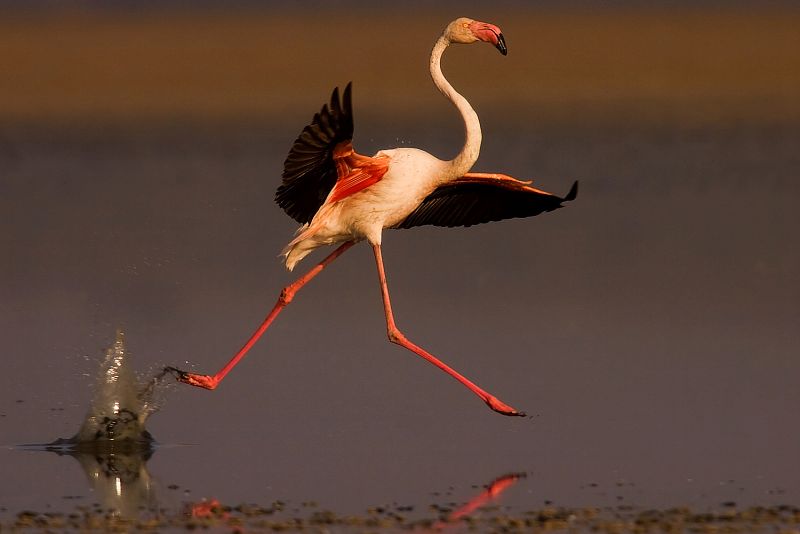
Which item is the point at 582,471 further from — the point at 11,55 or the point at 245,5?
the point at 245,5

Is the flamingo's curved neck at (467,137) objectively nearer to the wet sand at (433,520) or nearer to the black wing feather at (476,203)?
the black wing feather at (476,203)

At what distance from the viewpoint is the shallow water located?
991cm

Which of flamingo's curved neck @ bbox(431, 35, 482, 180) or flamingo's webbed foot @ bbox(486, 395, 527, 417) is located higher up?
flamingo's curved neck @ bbox(431, 35, 482, 180)

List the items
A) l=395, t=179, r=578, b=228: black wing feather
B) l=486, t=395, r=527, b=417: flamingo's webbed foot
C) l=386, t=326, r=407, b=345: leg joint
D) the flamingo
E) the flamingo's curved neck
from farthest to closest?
l=395, t=179, r=578, b=228: black wing feather < l=386, t=326, r=407, b=345: leg joint < the flamingo's curved neck < the flamingo < l=486, t=395, r=527, b=417: flamingo's webbed foot

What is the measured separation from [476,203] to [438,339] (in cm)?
148

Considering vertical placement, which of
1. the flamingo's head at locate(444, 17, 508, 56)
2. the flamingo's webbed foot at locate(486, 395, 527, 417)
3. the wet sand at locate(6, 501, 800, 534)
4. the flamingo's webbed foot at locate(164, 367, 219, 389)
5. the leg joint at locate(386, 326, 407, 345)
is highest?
the flamingo's head at locate(444, 17, 508, 56)

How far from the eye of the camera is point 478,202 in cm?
1270

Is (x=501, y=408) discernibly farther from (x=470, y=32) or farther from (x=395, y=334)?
(x=470, y=32)

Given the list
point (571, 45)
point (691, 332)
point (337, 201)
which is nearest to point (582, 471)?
point (337, 201)

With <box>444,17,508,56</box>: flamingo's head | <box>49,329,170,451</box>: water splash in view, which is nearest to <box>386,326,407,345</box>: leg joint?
<box>49,329,170,451</box>: water splash

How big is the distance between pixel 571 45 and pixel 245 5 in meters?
22.6

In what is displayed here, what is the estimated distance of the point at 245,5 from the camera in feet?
207

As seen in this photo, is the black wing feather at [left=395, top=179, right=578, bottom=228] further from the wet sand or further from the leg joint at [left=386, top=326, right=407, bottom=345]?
the wet sand

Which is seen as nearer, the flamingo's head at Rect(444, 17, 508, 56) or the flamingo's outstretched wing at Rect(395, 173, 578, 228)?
the flamingo's head at Rect(444, 17, 508, 56)
